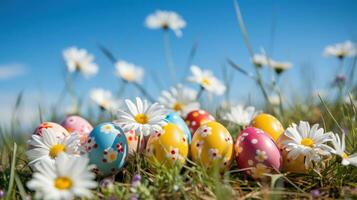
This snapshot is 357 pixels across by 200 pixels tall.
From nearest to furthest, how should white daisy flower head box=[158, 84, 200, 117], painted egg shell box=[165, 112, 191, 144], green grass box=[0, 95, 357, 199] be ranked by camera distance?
green grass box=[0, 95, 357, 199], painted egg shell box=[165, 112, 191, 144], white daisy flower head box=[158, 84, 200, 117]

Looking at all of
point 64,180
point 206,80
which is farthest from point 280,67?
point 64,180

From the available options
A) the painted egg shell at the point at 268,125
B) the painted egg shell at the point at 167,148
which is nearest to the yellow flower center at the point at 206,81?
the painted egg shell at the point at 268,125

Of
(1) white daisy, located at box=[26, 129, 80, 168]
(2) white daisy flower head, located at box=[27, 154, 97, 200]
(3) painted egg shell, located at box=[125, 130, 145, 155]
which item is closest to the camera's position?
(2) white daisy flower head, located at box=[27, 154, 97, 200]

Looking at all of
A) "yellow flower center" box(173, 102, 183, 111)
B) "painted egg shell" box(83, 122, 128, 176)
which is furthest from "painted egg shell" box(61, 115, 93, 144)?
"yellow flower center" box(173, 102, 183, 111)

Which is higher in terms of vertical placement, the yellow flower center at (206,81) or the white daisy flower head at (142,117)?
the yellow flower center at (206,81)

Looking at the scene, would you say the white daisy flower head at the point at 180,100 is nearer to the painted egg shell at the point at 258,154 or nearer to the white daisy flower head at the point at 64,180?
the painted egg shell at the point at 258,154

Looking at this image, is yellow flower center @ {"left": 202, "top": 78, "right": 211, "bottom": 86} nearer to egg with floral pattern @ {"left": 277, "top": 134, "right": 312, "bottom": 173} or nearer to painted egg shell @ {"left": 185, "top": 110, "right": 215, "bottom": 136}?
painted egg shell @ {"left": 185, "top": 110, "right": 215, "bottom": 136}
